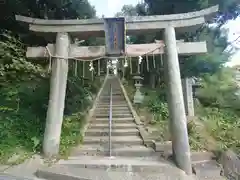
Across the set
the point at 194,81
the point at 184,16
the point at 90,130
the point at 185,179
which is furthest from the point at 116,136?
the point at 194,81

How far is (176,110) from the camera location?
4895 mm

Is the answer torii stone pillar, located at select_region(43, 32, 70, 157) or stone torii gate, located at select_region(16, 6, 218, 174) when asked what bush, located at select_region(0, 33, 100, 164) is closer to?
torii stone pillar, located at select_region(43, 32, 70, 157)

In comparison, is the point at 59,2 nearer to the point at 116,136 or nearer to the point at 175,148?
the point at 116,136

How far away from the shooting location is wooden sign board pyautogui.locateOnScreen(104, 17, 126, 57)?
5227 mm

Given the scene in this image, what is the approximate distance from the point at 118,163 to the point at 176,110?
5.72ft

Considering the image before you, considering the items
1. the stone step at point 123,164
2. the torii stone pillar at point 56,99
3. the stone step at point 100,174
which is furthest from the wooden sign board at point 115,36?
the stone step at point 100,174

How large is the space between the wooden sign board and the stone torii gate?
6.6 inches

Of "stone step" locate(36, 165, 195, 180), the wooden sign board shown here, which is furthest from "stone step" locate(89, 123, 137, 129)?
the wooden sign board

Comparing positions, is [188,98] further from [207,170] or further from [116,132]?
[207,170]

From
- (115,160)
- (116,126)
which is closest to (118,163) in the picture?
(115,160)

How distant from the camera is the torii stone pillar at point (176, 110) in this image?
4609 millimetres

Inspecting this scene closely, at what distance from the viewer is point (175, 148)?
4.77m

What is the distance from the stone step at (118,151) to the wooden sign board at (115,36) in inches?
93.9

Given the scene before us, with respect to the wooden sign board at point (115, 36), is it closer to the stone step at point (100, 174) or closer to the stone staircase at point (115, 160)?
the stone staircase at point (115, 160)
